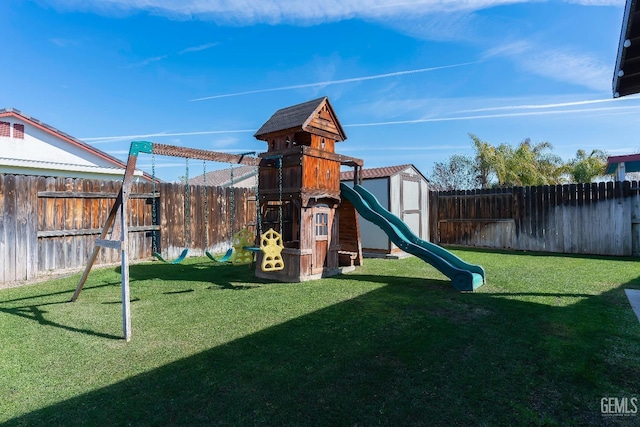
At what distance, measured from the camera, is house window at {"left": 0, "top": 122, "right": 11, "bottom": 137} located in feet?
42.6

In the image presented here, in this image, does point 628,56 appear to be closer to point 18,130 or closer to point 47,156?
point 47,156

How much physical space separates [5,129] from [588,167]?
32700mm

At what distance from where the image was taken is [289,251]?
818cm

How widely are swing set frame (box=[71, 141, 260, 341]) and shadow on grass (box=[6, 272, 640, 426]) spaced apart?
149 cm

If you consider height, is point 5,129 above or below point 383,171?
above

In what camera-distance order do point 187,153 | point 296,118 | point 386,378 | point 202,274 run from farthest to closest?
point 202,274, point 296,118, point 187,153, point 386,378

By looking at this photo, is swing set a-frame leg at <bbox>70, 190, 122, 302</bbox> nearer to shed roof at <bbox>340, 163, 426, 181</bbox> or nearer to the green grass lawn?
the green grass lawn

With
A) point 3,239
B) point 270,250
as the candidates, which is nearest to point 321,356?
point 270,250

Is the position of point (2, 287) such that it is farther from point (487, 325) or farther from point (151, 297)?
point (487, 325)

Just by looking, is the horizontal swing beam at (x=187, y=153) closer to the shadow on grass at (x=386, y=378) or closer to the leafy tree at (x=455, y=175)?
the shadow on grass at (x=386, y=378)

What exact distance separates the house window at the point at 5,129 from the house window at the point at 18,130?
15 centimetres

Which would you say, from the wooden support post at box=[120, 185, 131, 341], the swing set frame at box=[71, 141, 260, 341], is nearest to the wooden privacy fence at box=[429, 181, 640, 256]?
the swing set frame at box=[71, 141, 260, 341]

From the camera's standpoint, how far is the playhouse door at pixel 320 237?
8.52 m

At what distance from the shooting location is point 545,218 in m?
13.2
